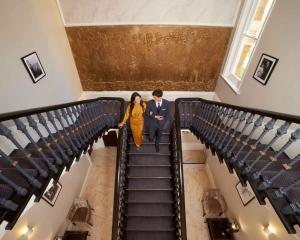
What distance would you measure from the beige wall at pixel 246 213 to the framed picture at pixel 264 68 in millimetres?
2454

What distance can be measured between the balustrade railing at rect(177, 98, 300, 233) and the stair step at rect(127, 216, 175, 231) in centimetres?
212

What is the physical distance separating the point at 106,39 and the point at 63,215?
528 cm

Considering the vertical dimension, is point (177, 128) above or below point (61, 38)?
below

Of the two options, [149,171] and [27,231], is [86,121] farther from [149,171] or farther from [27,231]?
[27,231]

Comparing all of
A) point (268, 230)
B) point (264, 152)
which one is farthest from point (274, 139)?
point (268, 230)

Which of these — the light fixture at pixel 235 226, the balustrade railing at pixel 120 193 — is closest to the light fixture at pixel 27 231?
the balustrade railing at pixel 120 193

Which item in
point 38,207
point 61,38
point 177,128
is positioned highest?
point 61,38

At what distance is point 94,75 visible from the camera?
5961 millimetres

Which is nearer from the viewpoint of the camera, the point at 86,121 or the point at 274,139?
the point at 274,139

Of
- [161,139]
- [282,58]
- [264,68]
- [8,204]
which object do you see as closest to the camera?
[8,204]

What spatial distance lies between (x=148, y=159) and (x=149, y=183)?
0.62 meters

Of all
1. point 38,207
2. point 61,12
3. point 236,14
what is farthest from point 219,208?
point 61,12

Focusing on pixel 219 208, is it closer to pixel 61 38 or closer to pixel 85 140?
pixel 85 140

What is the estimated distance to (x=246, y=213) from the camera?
14.9 feet
